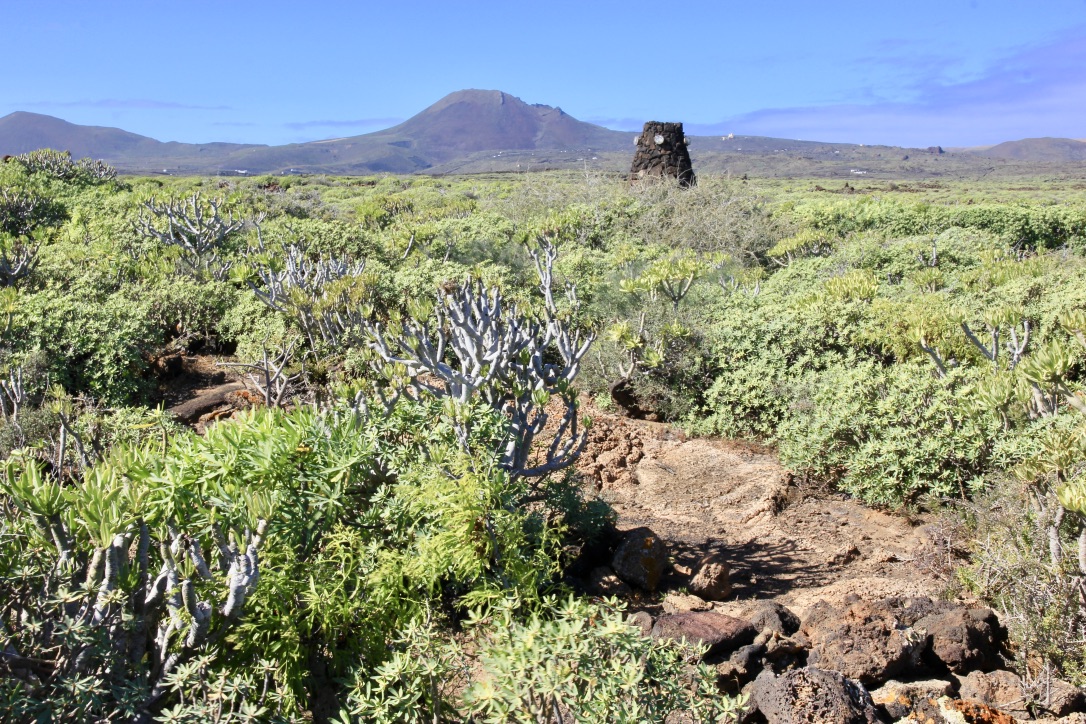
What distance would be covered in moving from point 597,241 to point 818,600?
1133 cm

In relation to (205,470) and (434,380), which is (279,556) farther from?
(434,380)

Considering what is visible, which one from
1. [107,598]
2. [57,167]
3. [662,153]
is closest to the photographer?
[107,598]

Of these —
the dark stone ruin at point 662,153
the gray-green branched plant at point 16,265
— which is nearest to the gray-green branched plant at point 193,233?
the gray-green branched plant at point 16,265

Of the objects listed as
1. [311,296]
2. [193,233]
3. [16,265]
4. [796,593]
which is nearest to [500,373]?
[796,593]

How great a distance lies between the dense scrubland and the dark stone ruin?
399 inches

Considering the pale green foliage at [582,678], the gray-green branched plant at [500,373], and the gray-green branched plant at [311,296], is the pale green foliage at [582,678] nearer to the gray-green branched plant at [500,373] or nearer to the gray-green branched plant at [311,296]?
the gray-green branched plant at [500,373]

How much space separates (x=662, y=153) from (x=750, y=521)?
699 inches

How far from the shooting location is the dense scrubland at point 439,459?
7.38 ft

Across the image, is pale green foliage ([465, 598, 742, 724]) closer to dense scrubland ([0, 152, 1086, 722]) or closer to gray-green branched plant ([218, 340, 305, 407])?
dense scrubland ([0, 152, 1086, 722])

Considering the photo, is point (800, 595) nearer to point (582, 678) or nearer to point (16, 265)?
point (582, 678)

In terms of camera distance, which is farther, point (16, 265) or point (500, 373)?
point (16, 265)

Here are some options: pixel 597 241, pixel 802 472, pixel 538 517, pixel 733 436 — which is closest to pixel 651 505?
pixel 802 472

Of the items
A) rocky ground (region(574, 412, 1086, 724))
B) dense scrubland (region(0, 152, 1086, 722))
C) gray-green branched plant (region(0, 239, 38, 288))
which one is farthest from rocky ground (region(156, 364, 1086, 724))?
gray-green branched plant (region(0, 239, 38, 288))

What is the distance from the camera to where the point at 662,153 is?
842 inches
